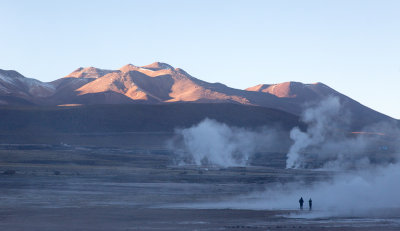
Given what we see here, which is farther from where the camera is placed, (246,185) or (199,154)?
(199,154)

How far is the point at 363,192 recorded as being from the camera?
57.2 m

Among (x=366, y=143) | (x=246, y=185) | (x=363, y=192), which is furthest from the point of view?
Result: (x=366, y=143)

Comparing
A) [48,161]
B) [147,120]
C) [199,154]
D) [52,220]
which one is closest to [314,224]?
[52,220]

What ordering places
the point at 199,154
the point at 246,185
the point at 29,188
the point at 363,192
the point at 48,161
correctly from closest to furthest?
the point at 363,192
the point at 29,188
the point at 246,185
the point at 48,161
the point at 199,154

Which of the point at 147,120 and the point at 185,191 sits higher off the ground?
the point at 147,120

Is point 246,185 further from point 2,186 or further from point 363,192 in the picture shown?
point 2,186

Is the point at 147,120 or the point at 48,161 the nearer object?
the point at 48,161

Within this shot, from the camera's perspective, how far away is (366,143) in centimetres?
→ 18262

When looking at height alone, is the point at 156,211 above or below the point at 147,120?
below

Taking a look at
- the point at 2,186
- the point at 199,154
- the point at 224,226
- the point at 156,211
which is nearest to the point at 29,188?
the point at 2,186

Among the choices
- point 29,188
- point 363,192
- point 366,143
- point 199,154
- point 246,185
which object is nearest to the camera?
point 363,192

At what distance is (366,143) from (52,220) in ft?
501

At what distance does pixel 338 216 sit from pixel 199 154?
86684 mm

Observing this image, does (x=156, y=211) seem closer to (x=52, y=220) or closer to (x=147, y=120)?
(x=52, y=220)
